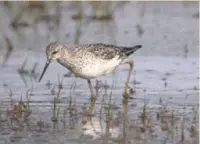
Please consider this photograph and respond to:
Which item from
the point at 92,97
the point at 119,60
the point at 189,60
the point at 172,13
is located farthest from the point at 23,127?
the point at 172,13

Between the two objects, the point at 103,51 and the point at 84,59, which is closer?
the point at 84,59

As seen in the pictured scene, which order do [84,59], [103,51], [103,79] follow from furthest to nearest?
1. [103,79]
2. [103,51]
3. [84,59]

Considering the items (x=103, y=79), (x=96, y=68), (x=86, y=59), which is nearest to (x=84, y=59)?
(x=86, y=59)

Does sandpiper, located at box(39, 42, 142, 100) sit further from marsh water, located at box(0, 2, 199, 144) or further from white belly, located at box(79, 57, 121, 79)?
marsh water, located at box(0, 2, 199, 144)

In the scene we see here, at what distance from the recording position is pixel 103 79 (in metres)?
9.40

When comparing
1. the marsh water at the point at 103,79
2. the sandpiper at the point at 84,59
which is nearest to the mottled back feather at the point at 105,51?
the sandpiper at the point at 84,59

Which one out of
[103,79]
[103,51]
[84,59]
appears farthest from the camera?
[103,79]

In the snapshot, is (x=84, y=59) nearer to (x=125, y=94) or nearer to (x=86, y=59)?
(x=86, y=59)

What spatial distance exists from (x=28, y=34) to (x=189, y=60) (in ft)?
10.6

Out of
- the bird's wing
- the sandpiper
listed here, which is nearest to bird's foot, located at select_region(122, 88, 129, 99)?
the sandpiper

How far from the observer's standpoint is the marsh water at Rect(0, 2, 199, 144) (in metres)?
6.89

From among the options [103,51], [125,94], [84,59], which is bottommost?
[125,94]

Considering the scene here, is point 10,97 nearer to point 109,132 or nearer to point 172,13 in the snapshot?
point 109,132

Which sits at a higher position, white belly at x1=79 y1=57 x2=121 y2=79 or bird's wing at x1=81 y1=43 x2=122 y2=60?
bird's wing at x1=81 y1=43 x2=122 y2=60
